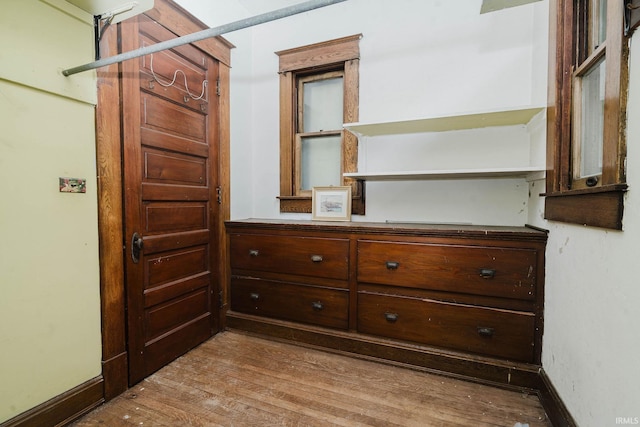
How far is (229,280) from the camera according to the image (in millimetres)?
2547

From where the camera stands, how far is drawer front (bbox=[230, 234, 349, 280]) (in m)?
2.16

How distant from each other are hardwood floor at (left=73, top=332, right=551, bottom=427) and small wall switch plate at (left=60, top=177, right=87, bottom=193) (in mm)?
1176

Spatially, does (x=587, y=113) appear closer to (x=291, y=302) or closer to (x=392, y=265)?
(x=392, y=265)

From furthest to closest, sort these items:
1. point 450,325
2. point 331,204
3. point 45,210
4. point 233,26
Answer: point 331,204
point 450,325
point 45,210
point 233,26

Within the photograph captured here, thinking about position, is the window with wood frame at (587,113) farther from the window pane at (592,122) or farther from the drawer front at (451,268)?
the drawer front at (451,268)

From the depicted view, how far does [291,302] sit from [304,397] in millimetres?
741

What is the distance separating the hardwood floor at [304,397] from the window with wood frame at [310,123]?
136cm

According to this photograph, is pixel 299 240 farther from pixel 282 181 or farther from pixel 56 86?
pixel 56 86

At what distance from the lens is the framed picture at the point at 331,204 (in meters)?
2.51

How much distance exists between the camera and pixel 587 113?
1.44 meters

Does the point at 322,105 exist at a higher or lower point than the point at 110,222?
higher

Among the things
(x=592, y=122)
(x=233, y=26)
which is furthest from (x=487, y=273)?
(x=233, y=26)

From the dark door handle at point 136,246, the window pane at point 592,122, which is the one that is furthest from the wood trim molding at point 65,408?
the window pane at point 592,122

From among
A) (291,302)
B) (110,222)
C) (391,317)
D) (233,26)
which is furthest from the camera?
(291,302)
